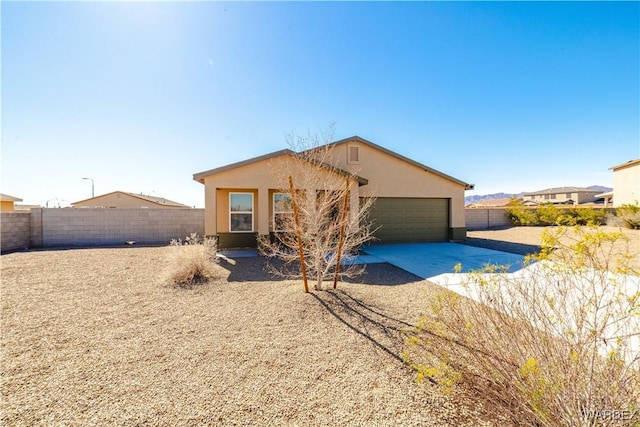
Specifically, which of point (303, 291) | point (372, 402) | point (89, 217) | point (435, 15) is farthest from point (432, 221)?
point (89, 217)

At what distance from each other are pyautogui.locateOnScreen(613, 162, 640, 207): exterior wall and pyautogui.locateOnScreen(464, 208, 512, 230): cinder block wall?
10.1 meters

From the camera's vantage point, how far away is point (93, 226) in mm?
14570

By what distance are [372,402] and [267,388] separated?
114 cm

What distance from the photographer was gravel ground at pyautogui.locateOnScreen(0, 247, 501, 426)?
8.20ft

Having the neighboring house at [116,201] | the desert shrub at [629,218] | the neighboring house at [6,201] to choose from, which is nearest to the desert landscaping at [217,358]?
the desert shrub at [629,218]

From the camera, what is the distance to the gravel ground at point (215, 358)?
8.20 feet

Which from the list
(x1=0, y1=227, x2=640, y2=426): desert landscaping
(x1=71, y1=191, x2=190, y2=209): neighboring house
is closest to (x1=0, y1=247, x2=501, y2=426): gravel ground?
Answer: (x1=0, y1=227, x2=640, y2=426): desert landscaping

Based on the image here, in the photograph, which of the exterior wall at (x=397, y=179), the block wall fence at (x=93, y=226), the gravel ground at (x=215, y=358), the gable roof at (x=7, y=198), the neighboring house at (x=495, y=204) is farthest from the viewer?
the neighboring house at (x=495, y=204)

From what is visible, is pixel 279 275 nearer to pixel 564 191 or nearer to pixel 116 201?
pixel 116 201

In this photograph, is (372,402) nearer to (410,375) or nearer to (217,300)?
(410,375)

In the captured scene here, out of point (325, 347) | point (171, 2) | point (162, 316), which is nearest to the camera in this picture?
point (325, 347)

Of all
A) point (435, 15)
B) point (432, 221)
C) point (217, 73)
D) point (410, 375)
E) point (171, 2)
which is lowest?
point (410, 375)

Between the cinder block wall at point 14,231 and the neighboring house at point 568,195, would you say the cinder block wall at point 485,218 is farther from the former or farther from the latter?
the neighboring house at point 568,195

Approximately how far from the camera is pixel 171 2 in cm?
793
